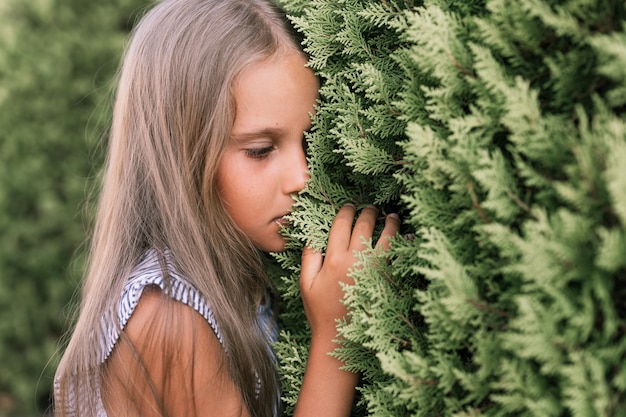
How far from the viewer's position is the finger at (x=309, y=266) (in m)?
1.96

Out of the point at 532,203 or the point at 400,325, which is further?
the point at 400,325

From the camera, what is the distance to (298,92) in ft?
7.07

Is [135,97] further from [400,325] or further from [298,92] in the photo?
[400,325]

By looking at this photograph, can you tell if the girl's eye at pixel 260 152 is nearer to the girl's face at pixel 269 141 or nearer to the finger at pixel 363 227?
the girl's face at pixel 269 141

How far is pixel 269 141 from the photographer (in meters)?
2.16

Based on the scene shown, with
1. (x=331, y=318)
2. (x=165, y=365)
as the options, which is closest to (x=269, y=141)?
(x=331, y=318)

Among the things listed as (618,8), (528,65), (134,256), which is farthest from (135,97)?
(618,8)

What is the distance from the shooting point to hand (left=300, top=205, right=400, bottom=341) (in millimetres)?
1865

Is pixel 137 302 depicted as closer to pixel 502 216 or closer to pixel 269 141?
pixel 269 141

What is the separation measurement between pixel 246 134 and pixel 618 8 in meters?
1.24

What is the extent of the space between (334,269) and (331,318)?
0.49 ft

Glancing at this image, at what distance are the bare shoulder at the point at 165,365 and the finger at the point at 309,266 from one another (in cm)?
39

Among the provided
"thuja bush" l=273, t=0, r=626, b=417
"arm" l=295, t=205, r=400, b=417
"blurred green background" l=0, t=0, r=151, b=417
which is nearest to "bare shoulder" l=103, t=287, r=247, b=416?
"arm" l=295, t=205, r=400, b=417

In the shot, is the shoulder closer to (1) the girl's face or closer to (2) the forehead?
(1) the girl's face
